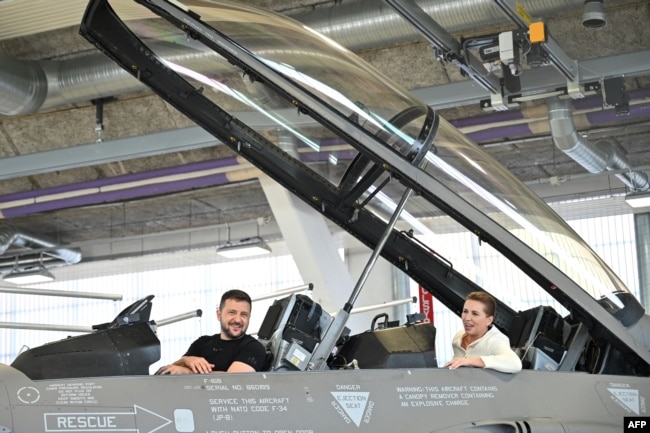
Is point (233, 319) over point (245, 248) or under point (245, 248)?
under

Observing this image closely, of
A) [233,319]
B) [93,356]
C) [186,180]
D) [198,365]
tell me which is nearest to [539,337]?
[233,319]

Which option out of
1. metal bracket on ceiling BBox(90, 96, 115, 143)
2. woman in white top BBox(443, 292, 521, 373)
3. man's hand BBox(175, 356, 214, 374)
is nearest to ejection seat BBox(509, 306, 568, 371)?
woman in white top BBox(443, 292, 521, 373)

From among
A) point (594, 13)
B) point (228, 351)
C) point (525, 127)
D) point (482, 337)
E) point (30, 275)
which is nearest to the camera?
point (228, 351)

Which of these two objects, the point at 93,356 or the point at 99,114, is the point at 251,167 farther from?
the point at 93,356

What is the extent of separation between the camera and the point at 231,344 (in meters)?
4.52

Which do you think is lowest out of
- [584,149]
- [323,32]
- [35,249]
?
[584,149]

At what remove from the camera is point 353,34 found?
26.3ft

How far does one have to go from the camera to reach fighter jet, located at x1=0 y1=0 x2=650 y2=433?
367 centimetres

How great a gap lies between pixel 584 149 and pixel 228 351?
6.36m

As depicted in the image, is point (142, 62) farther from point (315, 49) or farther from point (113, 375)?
point (113, 375)

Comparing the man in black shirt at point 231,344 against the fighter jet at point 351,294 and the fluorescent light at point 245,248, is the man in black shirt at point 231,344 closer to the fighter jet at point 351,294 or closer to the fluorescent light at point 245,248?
the fighter jet at point 351,294

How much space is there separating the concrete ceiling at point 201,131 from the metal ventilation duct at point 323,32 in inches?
0.8

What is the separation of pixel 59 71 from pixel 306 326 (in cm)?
537

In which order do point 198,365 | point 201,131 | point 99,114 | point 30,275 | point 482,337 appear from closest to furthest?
point 198,365 < point 482,337 < point 201,131 < point 99,114 < point 30,275
